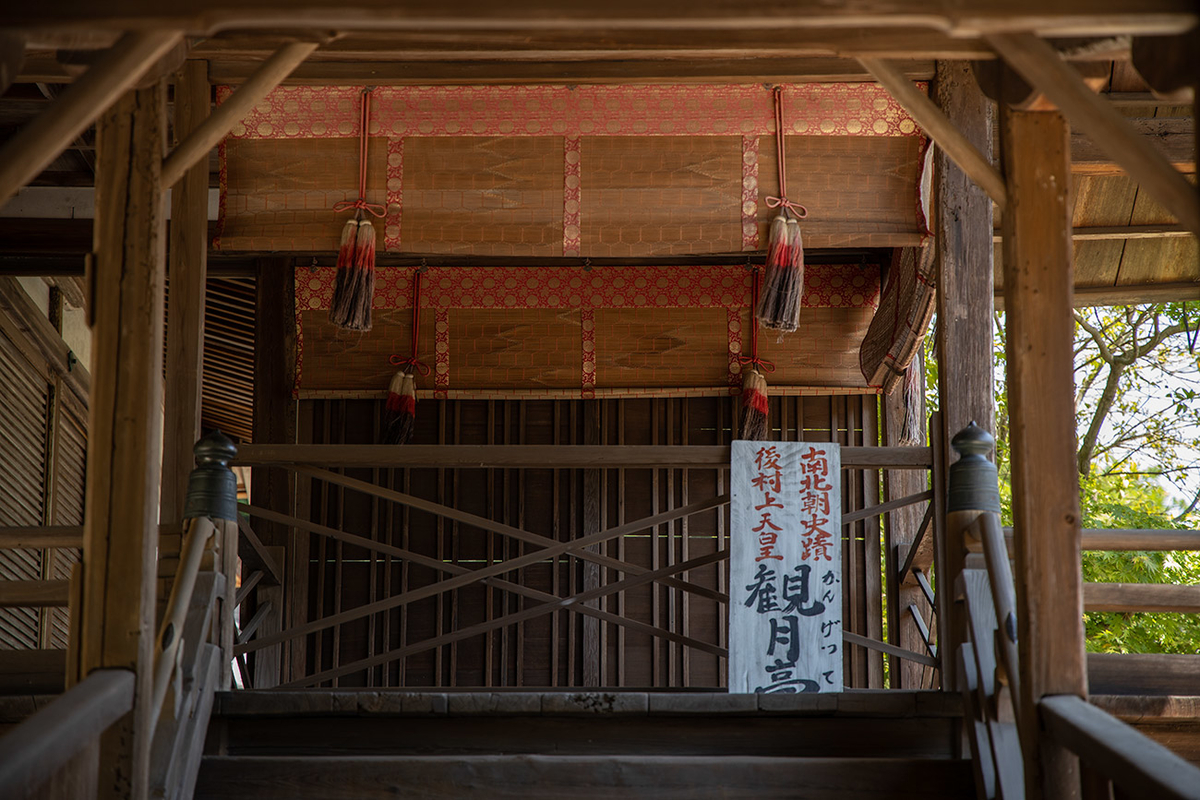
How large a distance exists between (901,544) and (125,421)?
4.77 metres

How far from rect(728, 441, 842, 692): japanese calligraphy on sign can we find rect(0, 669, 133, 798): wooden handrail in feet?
7.69

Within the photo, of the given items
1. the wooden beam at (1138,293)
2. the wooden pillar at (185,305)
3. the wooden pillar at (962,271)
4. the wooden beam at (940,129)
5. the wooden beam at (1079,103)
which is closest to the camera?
the wooden beam at (1079,103)

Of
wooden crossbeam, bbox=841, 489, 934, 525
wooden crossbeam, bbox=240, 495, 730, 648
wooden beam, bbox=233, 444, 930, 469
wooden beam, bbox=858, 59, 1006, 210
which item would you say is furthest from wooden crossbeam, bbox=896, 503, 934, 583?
wooden beam, bbox=858, 59, 1006, 210

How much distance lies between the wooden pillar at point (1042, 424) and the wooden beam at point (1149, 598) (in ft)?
3.24

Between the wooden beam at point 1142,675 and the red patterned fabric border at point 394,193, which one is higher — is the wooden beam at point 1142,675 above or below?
below

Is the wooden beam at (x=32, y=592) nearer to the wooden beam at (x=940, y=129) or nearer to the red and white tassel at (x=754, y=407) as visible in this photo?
the wooden beam at (x=940, y=129)

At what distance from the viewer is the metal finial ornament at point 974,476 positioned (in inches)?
153

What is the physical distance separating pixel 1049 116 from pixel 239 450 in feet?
10.5

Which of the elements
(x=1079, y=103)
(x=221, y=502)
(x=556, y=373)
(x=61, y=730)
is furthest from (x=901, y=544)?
(x=61, y=730)

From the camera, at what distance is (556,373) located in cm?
702

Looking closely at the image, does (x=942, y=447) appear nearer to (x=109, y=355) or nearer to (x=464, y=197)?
(x=464, y=197)

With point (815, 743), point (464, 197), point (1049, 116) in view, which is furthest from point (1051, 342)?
point (464, 197)

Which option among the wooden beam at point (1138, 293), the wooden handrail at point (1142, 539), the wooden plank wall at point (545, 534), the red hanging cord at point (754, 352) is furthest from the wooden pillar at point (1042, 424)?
the wooden beam at point (1138, 293)

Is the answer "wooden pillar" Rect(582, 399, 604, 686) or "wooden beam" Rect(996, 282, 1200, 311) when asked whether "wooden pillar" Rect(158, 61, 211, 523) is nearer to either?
"wooden pillar" Rect(582, 399, 604, 686)
